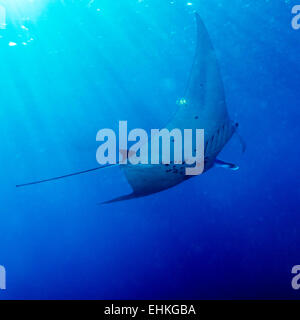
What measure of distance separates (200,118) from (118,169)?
36.7 feet

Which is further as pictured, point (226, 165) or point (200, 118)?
point (226, 165)

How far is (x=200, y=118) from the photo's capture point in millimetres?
3410

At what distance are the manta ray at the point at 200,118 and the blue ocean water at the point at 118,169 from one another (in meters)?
6.07

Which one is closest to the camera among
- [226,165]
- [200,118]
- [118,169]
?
[200,118]

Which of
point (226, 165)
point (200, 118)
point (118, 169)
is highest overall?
point (118, 169)

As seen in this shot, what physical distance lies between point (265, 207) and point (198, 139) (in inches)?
737

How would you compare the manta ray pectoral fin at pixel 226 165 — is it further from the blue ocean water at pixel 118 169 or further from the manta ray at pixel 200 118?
the blue ocean water at pixel 118 169

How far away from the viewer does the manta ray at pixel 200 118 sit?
3002 mm

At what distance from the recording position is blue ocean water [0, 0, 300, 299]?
30.6ft

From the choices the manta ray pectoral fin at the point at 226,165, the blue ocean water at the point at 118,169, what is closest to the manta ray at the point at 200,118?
the manta ray pectoral fin at the point at 226,165

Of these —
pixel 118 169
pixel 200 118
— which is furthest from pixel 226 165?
pixel 118 169

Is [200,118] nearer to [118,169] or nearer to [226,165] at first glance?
[226,165]

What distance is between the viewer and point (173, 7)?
28.7 feet
